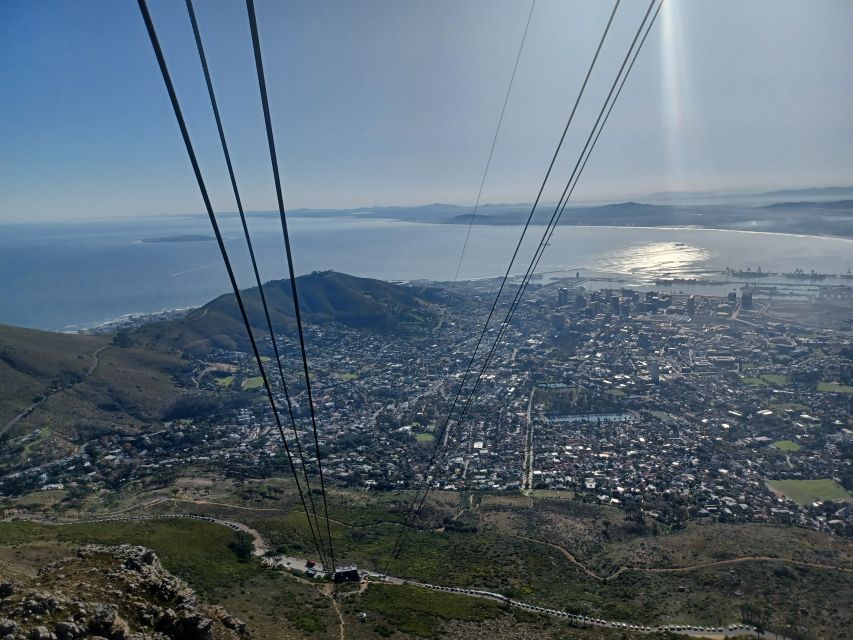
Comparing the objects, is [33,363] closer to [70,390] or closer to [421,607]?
[70,390]

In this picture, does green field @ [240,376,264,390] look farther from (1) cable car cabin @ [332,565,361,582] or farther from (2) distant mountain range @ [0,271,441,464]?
(1) cable car cabin @ [332,565,361,582]

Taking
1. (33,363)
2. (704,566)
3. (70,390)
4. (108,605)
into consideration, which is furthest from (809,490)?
(33,363)

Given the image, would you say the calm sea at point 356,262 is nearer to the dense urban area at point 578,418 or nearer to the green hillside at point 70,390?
the dense urban area at point 578,418

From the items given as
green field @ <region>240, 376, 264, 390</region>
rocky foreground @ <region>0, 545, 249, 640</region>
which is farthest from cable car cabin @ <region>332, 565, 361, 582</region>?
green field @ <region>240, 376, 264, 390</region>

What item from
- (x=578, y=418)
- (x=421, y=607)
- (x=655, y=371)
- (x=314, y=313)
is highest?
(x=314, y=313)

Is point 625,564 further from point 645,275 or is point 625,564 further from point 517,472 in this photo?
point 645,275
